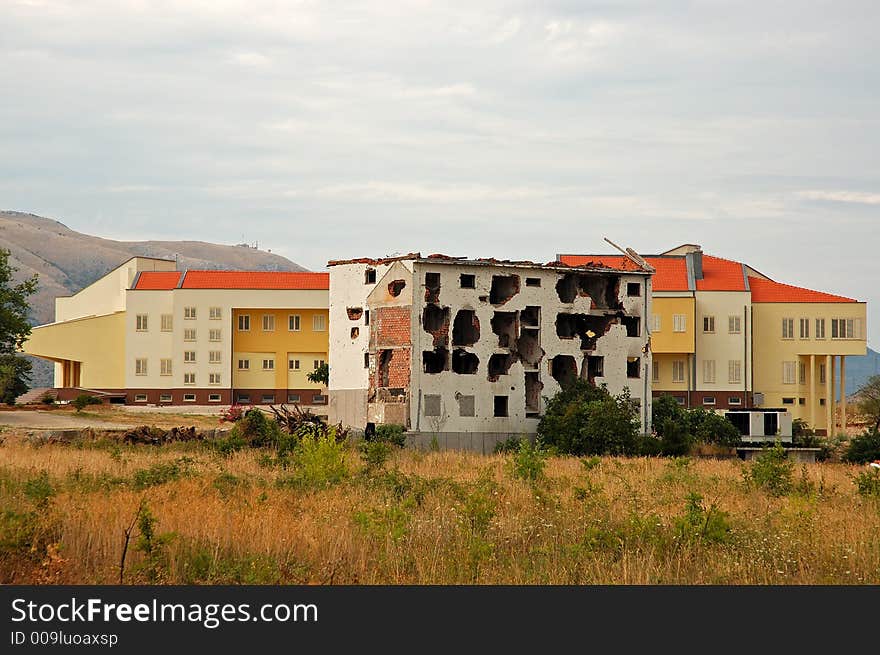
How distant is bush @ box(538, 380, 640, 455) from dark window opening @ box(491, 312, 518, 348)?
3.59 meters

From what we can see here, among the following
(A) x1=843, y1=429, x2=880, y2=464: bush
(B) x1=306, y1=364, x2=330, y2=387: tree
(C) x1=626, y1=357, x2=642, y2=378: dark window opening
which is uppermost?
(C) x1=626, y1=357, x2=642, y2=378: dark window opening

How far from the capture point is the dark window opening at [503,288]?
53688 mm

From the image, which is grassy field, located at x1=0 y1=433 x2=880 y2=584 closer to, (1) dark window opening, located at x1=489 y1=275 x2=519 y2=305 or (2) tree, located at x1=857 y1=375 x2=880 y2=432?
(1) dark window opening, located at x1=489 y1=275 x2=519 y2=305

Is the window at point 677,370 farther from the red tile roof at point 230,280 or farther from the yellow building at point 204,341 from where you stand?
the red tile roof at point 230,280

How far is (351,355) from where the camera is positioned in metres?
54.2

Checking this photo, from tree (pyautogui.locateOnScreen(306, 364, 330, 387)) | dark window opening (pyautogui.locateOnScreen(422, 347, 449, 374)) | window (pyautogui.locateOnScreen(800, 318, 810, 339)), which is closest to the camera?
dark window opening (pyautogui.locateOnScreen(422, 347, 449, 374))

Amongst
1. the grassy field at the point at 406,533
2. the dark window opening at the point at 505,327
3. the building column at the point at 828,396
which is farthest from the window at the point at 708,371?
the grassy field at the point at 406,533

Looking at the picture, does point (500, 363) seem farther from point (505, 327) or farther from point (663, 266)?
point (663, 266)

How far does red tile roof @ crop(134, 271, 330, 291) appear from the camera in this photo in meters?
81.2

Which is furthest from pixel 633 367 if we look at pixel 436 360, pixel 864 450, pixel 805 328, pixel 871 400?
pixel 871 400

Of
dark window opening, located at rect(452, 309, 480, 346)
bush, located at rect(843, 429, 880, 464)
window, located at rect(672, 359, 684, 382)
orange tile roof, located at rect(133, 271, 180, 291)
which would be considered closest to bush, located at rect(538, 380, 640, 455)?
dark window opening, located at rect(452, 309, 480, 346)

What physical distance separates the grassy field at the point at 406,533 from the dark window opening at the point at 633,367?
31.7 m

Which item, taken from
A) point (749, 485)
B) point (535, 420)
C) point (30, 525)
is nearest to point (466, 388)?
point (535, 420)
